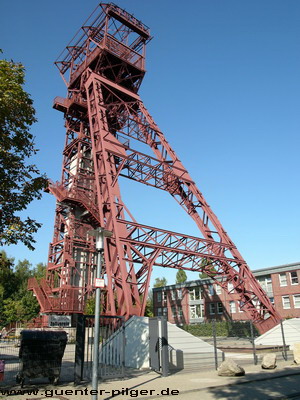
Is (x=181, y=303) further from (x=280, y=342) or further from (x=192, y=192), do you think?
(x=280, y=342)

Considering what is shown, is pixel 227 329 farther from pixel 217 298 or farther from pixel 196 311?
pixel 196 311

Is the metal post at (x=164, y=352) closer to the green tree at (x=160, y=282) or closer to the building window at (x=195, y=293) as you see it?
the building window at (x=195, y=293)

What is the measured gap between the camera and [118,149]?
2320 cm

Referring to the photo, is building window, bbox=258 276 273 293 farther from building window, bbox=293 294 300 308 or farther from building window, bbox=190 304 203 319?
building window, bbox=190 304 203 319

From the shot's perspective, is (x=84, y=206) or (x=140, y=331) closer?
(x=140, y=331)

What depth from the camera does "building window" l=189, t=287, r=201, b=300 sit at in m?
45.9

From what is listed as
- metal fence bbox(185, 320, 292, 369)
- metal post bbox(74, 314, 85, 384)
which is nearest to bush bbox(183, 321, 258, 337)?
metal fence bbox(185, 320, 292, 369)

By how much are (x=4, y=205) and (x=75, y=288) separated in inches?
814

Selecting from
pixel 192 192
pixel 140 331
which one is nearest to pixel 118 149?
pixel 192 192

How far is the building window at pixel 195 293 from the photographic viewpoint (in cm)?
4588

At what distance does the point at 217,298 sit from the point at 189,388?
35.6 m

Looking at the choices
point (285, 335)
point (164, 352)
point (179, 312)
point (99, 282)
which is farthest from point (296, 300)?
point (99, 282)

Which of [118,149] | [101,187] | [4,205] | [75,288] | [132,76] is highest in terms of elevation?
[132,76]

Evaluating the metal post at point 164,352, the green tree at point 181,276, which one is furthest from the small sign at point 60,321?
the green tree at point 181,276
